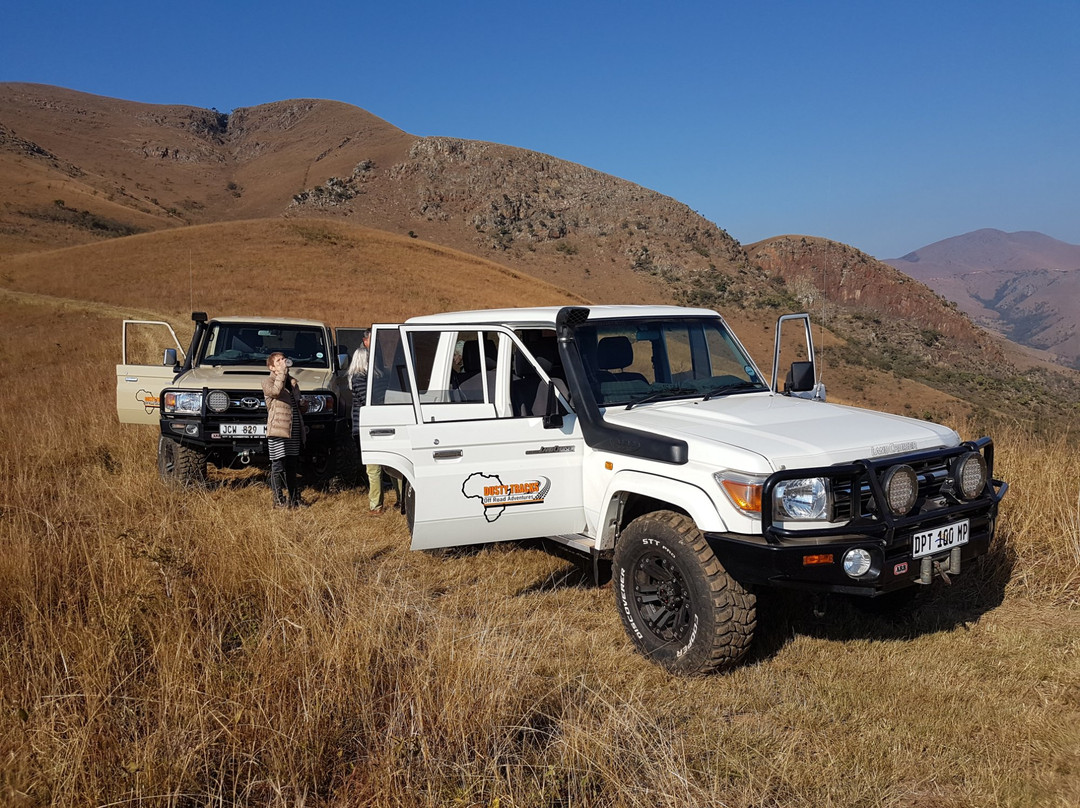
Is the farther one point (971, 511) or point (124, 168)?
point (124, 168)

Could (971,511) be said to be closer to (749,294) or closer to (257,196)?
(749,294)

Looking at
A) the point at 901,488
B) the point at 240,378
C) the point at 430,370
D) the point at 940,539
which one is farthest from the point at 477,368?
the point at 240,378

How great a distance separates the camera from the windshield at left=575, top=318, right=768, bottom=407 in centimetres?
484

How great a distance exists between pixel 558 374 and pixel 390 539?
7.56 feet

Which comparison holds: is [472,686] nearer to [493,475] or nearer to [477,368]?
[493,475]

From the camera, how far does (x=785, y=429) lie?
3.94 metres

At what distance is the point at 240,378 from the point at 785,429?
20.1 feet

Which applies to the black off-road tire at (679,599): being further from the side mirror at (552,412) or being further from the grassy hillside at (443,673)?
the side mirror at (552,412)

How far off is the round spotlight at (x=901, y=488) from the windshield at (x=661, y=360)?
59.3 inches

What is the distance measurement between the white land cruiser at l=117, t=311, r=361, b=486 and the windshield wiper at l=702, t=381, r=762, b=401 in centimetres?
465

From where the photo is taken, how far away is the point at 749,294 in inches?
3285

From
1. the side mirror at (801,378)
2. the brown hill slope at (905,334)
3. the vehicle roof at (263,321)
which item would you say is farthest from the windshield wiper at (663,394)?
the brown hill slope at (905,334)

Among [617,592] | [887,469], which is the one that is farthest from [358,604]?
[887,469]

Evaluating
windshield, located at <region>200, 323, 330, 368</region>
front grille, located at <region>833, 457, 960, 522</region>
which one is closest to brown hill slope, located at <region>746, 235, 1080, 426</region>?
windshield, located at <region>200, 323, 330, 368</region>
